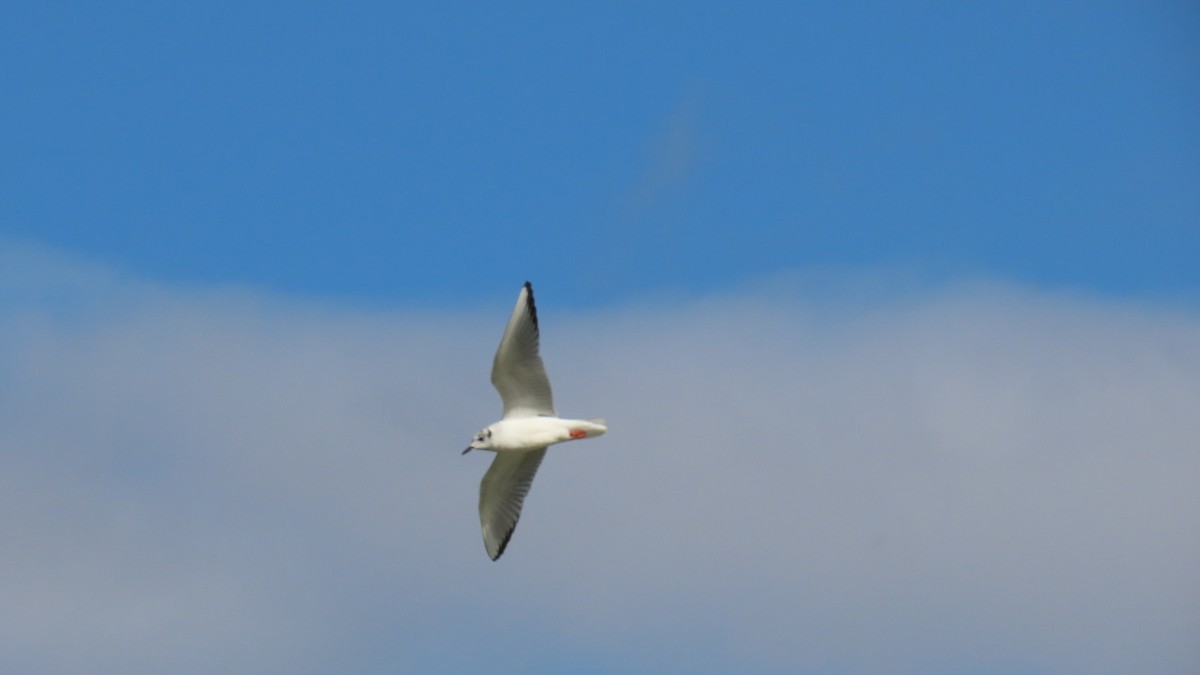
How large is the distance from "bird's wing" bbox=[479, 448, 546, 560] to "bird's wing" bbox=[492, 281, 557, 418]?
122 cm

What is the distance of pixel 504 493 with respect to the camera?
115 ft

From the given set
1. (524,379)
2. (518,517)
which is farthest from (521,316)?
(518,517)

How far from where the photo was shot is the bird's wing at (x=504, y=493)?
34.7 meters

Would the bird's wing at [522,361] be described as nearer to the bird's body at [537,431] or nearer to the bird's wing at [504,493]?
the bird's body at [537,431]

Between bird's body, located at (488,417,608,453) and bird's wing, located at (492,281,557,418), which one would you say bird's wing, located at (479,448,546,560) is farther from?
bird's wing, located at (492,281,557,418)

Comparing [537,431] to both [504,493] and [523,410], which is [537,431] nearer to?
[523,410]

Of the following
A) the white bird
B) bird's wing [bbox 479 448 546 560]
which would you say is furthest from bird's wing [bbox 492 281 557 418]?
bird's wing [bbox 479 448 546 560]

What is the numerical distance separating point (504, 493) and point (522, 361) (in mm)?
2736

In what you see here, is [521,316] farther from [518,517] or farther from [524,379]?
[518,517]

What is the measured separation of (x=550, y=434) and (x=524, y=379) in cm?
96

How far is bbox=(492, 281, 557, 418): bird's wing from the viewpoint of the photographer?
33.2 metres

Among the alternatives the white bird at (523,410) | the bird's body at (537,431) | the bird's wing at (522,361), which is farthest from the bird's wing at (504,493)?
the bird's wing at (522,361)

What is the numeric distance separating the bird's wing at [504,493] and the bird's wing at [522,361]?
48.2 inches

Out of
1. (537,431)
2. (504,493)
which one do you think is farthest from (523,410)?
(504,493)
